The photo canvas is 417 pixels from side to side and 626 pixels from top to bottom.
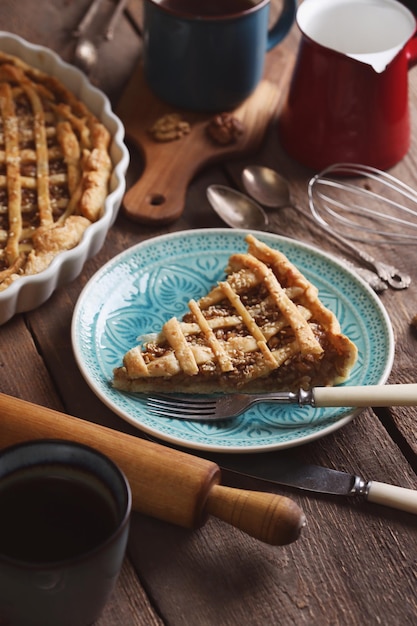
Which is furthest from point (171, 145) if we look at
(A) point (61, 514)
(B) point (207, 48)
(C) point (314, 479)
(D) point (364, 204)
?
(A) point (61, 514)

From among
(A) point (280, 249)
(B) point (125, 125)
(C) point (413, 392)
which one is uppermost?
(C) point (413, 392)

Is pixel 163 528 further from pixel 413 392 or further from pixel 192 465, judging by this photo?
pixel 413 392

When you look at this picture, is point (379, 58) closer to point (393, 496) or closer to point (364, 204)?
point (364, 204)

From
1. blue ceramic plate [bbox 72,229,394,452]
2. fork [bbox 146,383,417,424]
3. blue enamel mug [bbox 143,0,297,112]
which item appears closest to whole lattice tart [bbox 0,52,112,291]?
blue ceramic plate [bbox 72,229,394,452]

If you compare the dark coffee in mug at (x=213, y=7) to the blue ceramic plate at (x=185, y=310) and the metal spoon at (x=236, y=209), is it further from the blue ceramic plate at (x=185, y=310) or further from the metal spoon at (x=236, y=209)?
the blue ceramic plate at (x=185, y=310)

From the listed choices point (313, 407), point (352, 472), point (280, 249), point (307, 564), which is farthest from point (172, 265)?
point (307, 564)

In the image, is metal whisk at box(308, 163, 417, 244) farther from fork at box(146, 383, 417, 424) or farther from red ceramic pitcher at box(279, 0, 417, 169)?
fork at box(146, 383, 417, 424)
